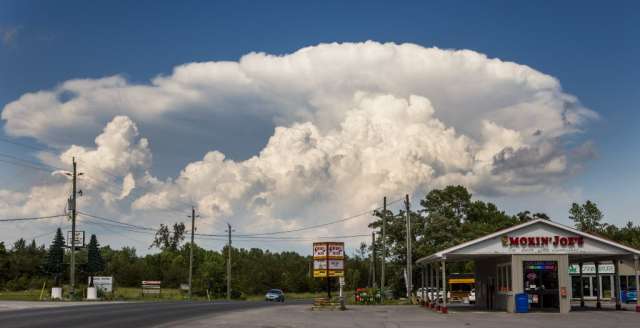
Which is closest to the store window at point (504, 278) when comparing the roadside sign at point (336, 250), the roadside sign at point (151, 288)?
the roadside sign at point (336, 250)

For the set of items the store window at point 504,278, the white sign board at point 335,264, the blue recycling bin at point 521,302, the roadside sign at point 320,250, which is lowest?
the blue recycling bin at point 521,302

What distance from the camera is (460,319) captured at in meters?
35.7

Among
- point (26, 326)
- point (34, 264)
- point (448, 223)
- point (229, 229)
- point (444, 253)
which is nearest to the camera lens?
point (26, 326)

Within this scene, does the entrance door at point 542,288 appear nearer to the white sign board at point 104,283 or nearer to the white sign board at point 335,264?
the white sign board at point 335,264

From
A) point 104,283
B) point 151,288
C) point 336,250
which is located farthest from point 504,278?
point 151,288

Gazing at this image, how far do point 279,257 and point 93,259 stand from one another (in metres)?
44.7

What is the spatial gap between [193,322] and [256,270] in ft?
321

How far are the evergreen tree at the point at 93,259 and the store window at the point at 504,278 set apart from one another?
9737 cm

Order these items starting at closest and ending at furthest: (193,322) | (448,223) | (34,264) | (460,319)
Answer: (193,322)
(460,319)
(448,223)
(34,264)

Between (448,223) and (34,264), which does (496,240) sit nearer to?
(448,223)

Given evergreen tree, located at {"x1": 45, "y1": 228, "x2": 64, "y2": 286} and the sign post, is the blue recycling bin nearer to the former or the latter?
the sign post

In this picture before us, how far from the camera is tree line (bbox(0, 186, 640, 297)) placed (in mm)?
85875

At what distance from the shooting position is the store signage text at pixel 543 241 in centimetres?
4075

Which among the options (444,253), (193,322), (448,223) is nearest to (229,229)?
(448,223)
